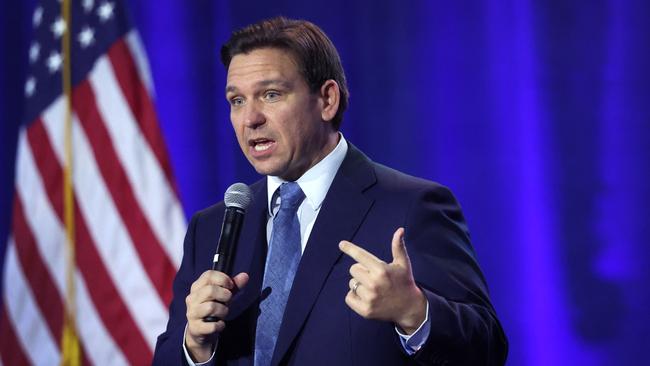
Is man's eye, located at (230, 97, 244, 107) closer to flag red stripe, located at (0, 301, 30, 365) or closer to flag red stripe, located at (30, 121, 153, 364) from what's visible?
flag red stripe, located at (30, 121, 153, 364)

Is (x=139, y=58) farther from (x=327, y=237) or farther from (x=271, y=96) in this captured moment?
(x=327, y=237)

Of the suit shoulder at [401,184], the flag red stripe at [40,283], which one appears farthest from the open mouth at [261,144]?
the flag red stripe at [40,283]

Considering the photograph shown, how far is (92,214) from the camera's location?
3037 mm

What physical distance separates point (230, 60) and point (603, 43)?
1503 mm

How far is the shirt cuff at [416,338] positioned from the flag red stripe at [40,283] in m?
1.88

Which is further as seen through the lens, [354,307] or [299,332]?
[299,332]

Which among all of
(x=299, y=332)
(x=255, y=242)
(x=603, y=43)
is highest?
(x=603, y=43)

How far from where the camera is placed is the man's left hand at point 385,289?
138 cm

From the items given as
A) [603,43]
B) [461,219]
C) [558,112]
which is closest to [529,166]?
[558,112]

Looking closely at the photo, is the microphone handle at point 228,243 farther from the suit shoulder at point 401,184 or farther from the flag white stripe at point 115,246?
the flag white stripe at point 115,246

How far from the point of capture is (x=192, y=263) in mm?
1876

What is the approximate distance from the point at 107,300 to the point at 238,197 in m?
1.52

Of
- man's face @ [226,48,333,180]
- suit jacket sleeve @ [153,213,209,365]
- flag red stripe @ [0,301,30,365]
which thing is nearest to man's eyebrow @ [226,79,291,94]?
man's face @ [226,48,333,180]

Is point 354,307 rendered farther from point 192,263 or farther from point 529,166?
point 529,166
